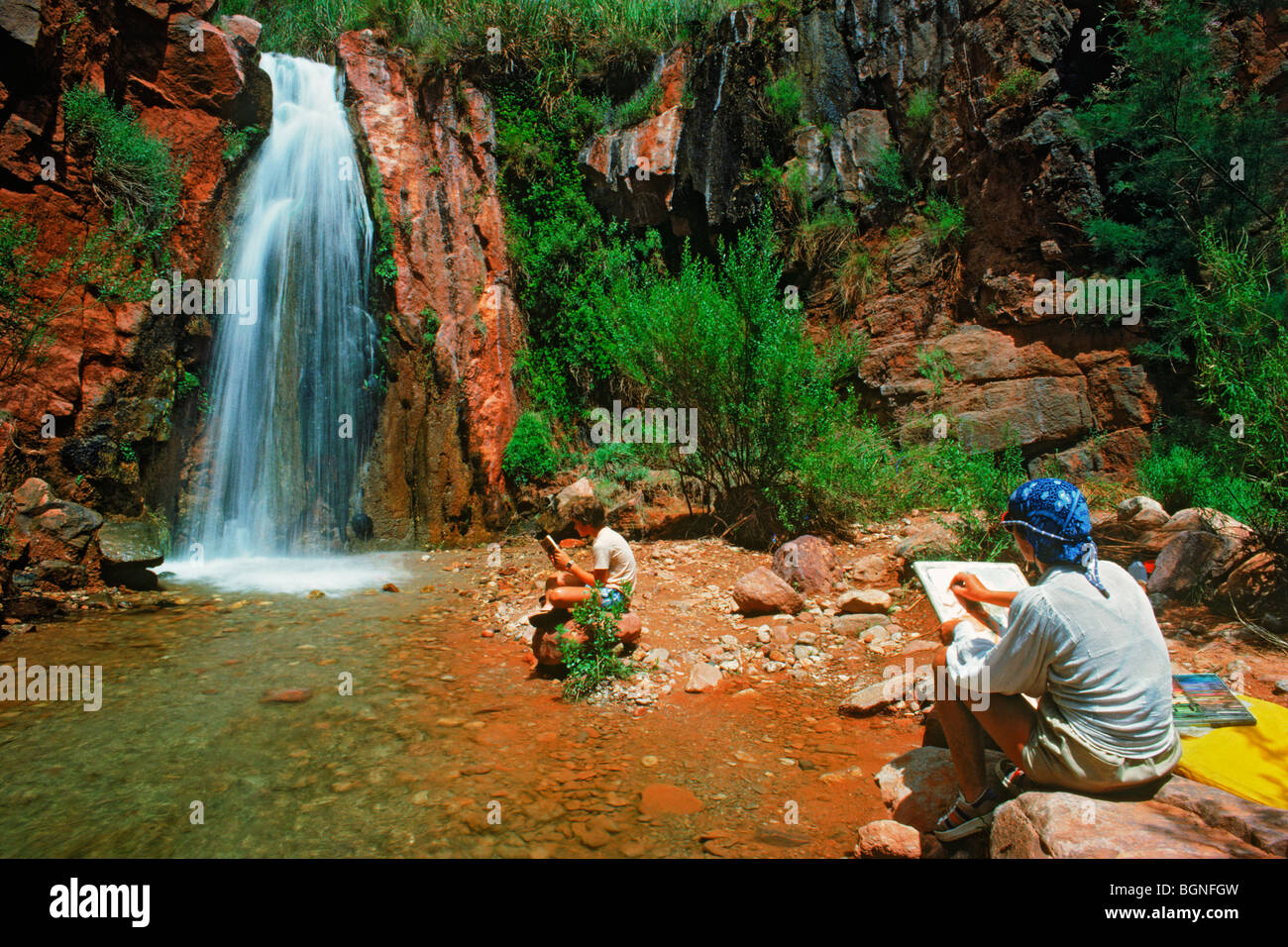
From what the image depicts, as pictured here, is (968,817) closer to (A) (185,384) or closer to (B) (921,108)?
(A) (185,384)

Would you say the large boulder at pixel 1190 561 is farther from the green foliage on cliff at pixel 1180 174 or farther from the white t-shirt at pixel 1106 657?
the white t-shirt at pixel 1106 657

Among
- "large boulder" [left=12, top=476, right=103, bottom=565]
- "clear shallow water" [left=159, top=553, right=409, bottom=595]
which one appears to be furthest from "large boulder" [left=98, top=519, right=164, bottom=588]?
"clear shallow water" [left=159, top=553, right=409, bottom=595]

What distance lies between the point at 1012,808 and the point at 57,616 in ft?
26.1

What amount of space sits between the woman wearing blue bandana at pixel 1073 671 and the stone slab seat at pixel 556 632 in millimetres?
2945

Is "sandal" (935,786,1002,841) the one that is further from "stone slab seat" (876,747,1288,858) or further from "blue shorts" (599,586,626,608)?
"blue shorts" (599,586,626,608)

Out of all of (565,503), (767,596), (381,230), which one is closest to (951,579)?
(767,596)

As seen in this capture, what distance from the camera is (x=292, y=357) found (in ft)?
34.5

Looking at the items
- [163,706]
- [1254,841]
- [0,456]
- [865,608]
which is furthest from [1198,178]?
[0,456]

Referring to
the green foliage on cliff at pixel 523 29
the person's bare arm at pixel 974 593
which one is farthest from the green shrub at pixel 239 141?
the person's bare arm at pixel 974 593

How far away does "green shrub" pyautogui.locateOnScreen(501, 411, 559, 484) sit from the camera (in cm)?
1116

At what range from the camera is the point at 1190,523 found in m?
5.59

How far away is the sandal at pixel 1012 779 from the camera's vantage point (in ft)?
8.99

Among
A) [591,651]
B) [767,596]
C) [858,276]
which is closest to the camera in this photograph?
[591,651]

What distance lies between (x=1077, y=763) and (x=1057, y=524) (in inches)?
33.6
